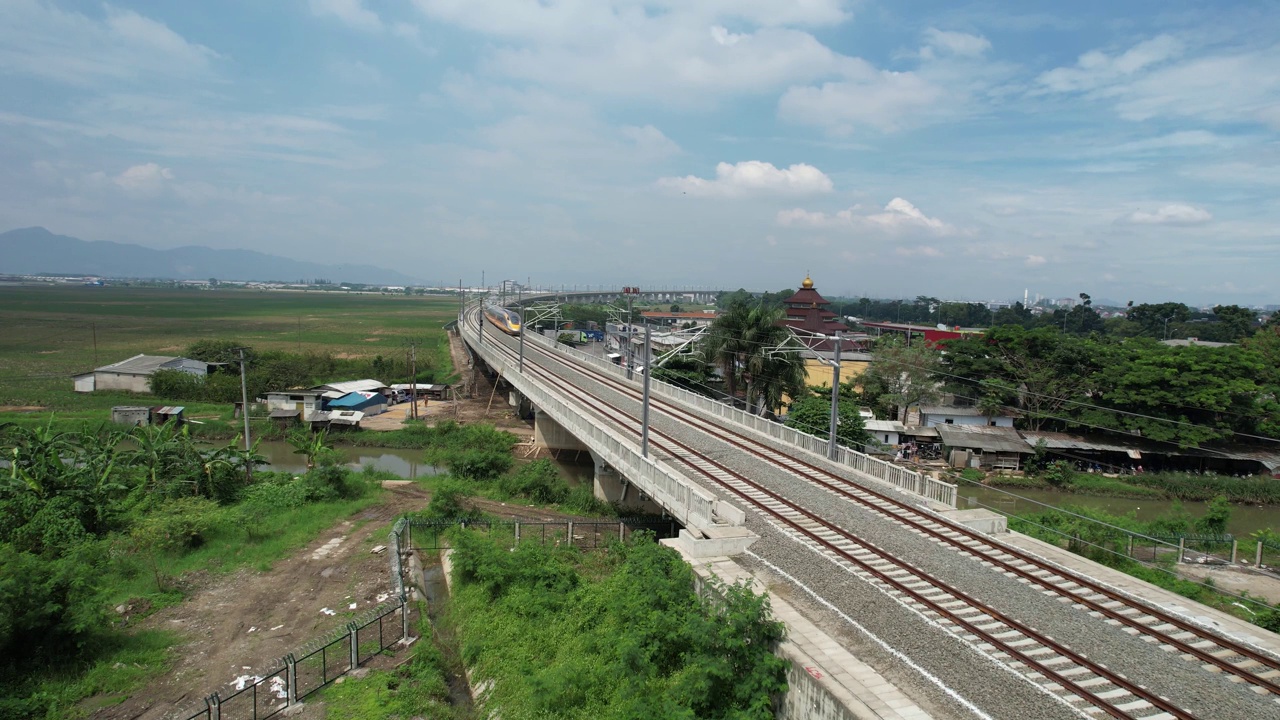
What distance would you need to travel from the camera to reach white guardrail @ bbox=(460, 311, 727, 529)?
667 inches

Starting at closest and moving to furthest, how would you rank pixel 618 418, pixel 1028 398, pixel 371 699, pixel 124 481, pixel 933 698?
1. pixel 933 698
2. pixel 371 699
3. pixel 124 481
4. pixel 618 418
5. pixel 1028 398

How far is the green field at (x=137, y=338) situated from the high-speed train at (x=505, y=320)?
7.07 m

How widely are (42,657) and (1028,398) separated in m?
47.2

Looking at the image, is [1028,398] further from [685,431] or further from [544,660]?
[544,660]

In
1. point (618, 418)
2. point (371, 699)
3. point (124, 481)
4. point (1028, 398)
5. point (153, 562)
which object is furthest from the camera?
point (1028, 398)

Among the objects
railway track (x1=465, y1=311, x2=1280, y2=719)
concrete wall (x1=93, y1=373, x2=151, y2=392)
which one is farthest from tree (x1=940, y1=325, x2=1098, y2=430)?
concrete wall (x1=93, y1=373, x2=151, y2=392)

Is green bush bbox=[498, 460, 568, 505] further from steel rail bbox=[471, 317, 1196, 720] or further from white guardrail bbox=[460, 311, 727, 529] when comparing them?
steel rail bbox=[471, 317, 1196, 720]

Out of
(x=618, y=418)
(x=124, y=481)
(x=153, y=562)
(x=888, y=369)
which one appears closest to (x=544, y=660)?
(x=153, y=562)

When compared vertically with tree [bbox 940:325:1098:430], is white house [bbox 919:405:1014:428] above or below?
below

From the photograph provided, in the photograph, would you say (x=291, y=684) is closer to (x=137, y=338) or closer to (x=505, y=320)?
(x=505, y=320)

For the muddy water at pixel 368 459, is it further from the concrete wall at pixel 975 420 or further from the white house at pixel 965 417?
the concrete wall at pixel 975 420

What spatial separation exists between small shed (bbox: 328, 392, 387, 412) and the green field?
942cm

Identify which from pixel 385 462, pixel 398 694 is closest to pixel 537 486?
pixel 385 462

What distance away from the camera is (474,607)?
17.0m
